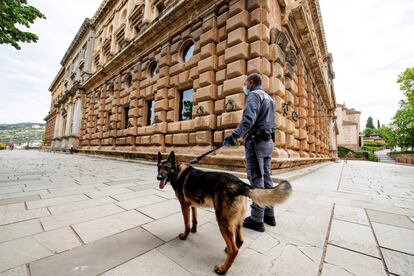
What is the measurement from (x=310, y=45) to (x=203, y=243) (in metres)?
12.6

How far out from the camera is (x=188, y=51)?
971cm

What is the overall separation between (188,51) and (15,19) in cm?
642

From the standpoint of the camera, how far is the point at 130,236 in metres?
2.11

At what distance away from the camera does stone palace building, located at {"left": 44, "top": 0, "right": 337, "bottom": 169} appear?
22.3 feet

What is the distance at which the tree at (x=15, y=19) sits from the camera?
19.4 feet

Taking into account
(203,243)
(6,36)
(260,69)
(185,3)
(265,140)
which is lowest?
(203,243)

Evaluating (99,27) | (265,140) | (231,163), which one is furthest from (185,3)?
(99,27)

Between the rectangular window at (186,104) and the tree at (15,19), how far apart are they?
229 inches

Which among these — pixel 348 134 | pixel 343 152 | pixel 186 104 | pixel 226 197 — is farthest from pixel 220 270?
pixel 348 134

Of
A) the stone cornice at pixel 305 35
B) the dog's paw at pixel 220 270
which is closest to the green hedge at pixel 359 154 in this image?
the stone cornice at pixel 305 35

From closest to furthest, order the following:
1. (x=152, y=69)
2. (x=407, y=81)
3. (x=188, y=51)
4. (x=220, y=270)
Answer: (x=220, y=270), (x=188, y=51), (x=152, y=69), (x=407, y=81)

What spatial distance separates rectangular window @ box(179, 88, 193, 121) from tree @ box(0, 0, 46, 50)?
19.1 ft

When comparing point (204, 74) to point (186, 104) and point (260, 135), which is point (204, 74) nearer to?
point (186, 104)

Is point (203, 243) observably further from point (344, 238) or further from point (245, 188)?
point (344, 238)
